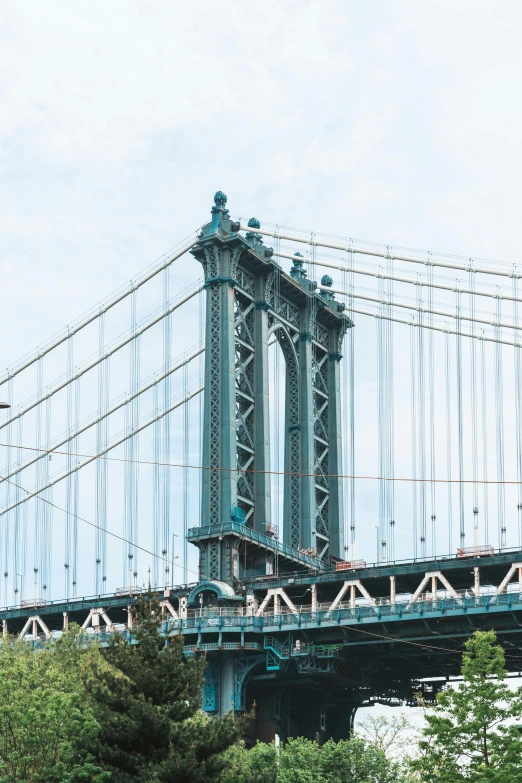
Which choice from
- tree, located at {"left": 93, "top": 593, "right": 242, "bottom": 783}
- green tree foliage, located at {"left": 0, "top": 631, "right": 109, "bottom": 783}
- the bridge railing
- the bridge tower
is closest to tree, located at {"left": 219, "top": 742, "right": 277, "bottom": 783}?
tree, located at {"left": 93, "top": 593, "right": 242, "bottom": 783}

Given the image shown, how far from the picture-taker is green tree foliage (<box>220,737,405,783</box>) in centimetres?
7894

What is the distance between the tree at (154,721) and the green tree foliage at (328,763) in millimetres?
16494

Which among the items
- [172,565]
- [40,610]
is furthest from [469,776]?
[40,610]

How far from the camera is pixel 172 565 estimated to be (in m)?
119

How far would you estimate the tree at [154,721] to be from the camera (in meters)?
58.0

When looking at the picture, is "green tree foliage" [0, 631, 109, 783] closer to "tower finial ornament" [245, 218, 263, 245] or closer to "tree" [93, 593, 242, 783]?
"tree" [93, 593, 242, 783]

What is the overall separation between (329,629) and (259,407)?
21.9 meters

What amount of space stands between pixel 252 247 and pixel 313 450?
65.8ft

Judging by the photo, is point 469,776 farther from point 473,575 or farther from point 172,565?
point 172,565

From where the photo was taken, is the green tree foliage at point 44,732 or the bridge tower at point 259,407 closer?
the green tree foliage at point 44,732

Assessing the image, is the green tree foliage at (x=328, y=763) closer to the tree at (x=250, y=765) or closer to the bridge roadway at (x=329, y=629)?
the tree at (x=250, y=765)

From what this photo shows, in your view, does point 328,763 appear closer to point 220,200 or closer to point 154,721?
point 154,721

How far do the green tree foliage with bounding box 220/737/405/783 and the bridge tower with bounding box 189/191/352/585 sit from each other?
24.6 metres

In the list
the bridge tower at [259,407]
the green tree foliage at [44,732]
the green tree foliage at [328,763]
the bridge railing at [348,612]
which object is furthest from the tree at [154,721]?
the bridge tower at [259,407]
